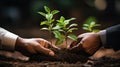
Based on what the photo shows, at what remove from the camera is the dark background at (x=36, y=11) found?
217 inches

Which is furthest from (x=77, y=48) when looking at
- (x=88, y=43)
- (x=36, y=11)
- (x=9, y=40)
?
(x=36, y=11)

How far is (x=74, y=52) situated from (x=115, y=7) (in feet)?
14.3

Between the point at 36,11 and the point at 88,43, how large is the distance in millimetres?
3459

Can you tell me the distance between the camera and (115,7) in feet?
20.5

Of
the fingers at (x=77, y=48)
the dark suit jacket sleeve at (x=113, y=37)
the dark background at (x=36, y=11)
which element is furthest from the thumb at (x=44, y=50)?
the dark background at (x=36, y=11)

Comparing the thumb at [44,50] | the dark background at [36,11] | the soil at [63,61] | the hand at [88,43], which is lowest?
the soil at [63,61]

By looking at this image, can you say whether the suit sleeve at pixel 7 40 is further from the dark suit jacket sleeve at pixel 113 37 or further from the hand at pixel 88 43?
the dark suit jacket sleeve at pixel 113 37

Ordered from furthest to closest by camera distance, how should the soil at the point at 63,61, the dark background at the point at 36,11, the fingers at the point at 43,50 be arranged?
the dark background at the point at 36,11, the fingers at the point at 43,50, the soil at the point at 63,61

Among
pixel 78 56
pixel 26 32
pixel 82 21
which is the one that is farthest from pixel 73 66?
pixel 82 21

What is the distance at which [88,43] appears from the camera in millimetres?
2080

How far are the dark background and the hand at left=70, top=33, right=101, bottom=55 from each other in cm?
316

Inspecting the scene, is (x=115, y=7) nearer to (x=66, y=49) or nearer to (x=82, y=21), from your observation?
(x=82, y=21)

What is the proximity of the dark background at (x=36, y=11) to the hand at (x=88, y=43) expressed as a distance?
3163 mm

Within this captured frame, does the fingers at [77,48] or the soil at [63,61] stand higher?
the fingers at [77,48]
